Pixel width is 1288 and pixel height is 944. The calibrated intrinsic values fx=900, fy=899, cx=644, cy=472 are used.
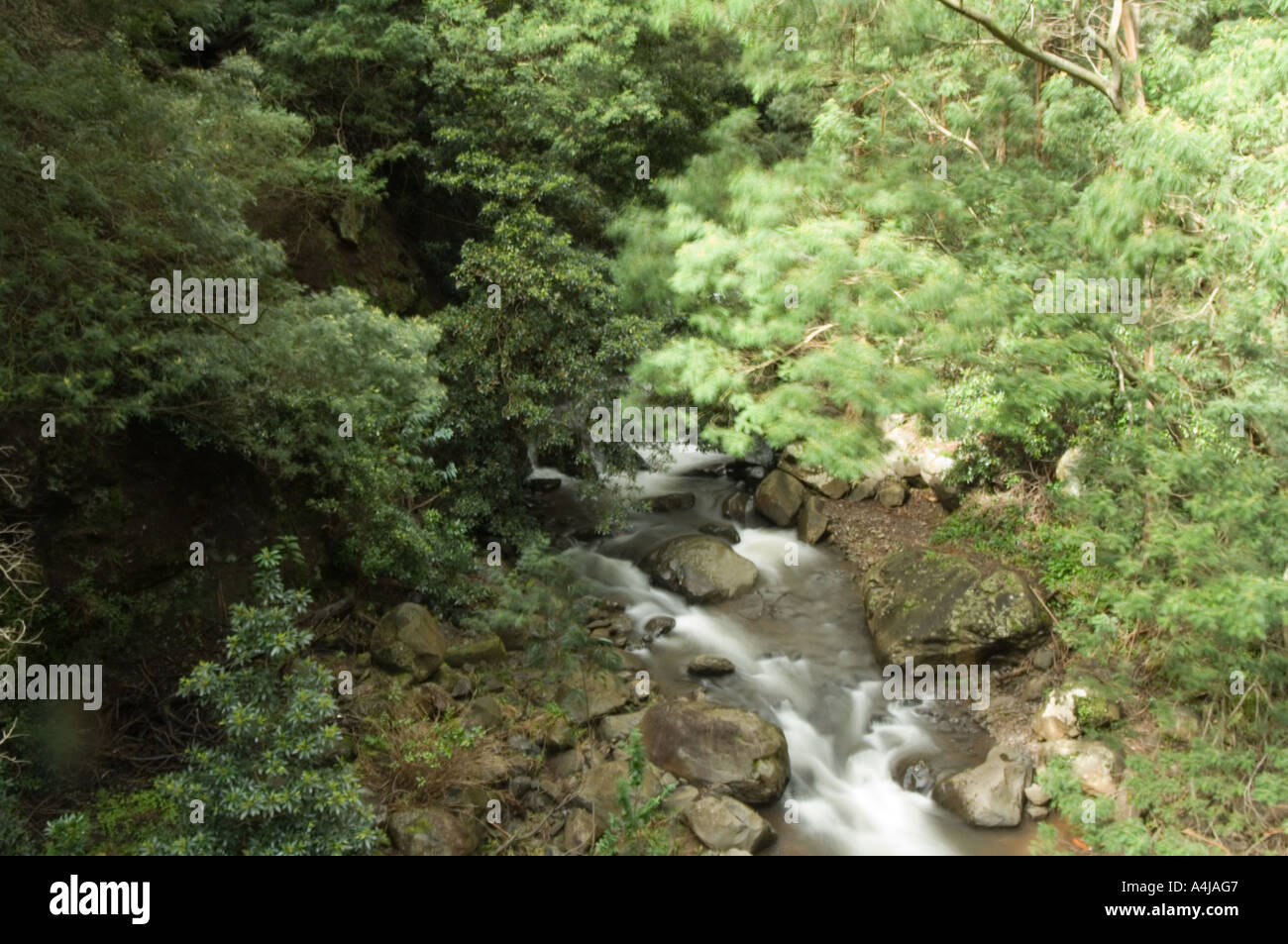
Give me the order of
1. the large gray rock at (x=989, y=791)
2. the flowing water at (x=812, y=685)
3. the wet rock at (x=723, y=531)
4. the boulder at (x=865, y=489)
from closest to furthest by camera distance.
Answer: the large gray rock at (x=989, y=791) → the flowing water at (x=812, y=685) → the wet rock at (x=723, y=531) → the boulder at (x=865, y=489)

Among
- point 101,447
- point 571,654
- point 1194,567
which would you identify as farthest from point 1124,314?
point 101,447

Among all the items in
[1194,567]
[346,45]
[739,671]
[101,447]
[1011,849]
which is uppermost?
[346,45]

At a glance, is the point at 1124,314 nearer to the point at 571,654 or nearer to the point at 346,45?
the point at 571,654

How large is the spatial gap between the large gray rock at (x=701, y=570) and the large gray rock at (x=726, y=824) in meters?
3.79

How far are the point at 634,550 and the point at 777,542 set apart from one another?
209 centimetres

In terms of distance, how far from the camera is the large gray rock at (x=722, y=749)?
833cm

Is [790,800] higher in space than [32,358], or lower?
lower

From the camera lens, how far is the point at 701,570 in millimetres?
11734

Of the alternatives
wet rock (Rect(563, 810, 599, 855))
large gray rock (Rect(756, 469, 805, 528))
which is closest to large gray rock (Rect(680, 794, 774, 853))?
wet rock (Rect(563, 810, 599, 855))

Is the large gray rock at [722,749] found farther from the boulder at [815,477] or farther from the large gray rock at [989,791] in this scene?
the boulder at [815,477]

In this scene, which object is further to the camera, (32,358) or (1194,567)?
(1194,567)

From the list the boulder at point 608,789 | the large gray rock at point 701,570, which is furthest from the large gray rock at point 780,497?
the boulder at point 608,789

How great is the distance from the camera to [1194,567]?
7.56 m

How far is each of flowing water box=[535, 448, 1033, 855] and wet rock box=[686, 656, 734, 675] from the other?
0.10m
